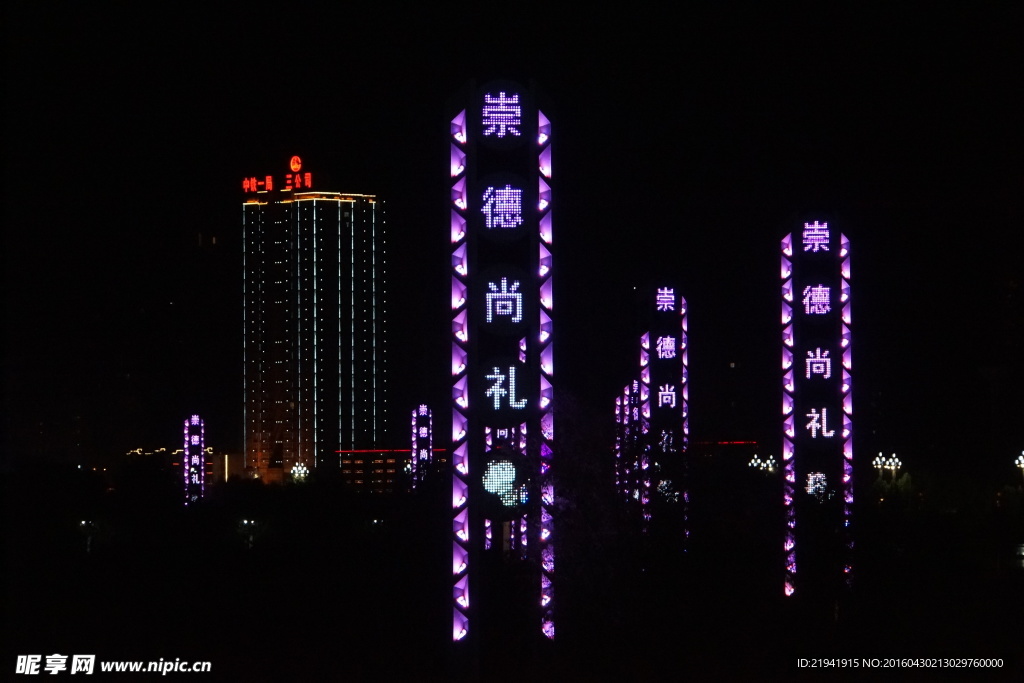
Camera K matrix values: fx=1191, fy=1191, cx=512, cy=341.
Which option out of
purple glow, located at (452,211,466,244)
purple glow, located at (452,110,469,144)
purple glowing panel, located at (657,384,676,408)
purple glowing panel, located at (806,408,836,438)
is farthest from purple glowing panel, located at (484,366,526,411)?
purple glowing panel, located at (657,384,676,408)

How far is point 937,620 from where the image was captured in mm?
18812

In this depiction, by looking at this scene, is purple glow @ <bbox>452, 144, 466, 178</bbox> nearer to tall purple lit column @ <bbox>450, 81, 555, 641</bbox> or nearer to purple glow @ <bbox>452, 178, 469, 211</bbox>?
tall purple lit column @ <bbox>450, 81, 555, 641</bbox>

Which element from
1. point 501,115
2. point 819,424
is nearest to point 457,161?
point 501,115

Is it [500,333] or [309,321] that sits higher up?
[309,321]

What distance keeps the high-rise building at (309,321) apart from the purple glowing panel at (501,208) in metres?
111

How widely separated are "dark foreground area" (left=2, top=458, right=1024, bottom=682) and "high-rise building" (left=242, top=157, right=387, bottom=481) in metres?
96.0

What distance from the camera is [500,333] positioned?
1464 centimetres

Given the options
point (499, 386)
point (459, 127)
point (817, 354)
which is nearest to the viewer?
point (499, 386)

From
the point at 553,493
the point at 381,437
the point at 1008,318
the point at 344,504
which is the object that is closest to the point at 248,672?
the point at 553,493

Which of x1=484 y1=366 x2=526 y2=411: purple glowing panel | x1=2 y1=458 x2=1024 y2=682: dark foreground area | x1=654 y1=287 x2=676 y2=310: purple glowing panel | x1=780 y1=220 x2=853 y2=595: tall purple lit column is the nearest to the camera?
x1=484 y1=366 x2=526 y2=411: purple glowing panel

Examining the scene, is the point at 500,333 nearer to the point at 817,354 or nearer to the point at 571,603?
the point at 571,603

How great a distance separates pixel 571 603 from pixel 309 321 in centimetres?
11718

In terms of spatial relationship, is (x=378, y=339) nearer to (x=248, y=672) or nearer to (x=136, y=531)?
(x=136, y=531)

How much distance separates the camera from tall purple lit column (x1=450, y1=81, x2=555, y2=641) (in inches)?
576
